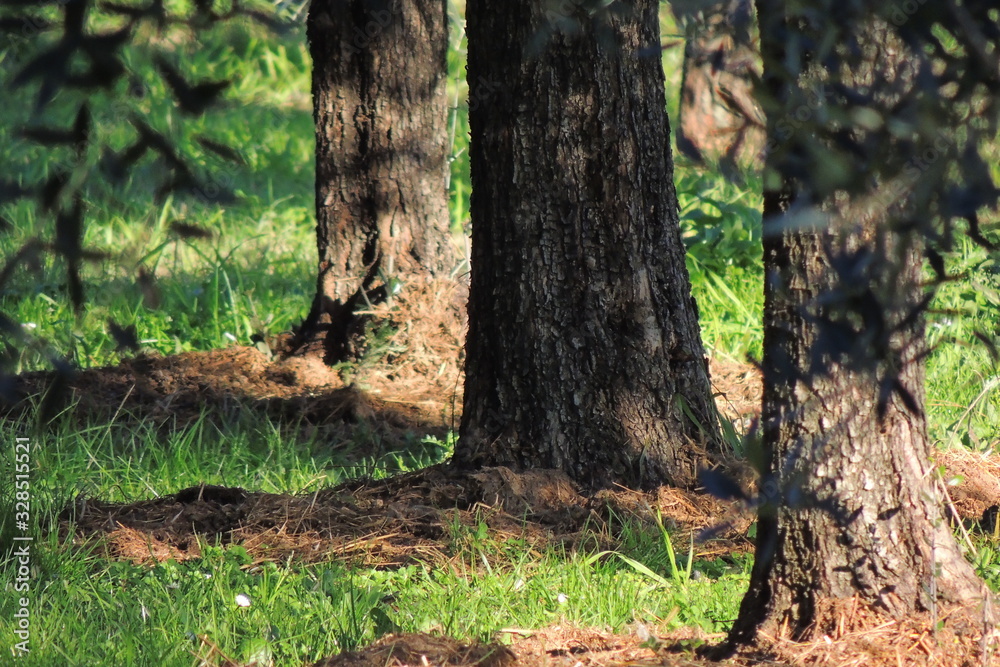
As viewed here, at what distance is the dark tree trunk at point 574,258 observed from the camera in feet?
10.9

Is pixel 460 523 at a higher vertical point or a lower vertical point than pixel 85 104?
lower

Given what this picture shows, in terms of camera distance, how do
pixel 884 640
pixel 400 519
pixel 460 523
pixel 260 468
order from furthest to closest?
pixel 260 468 < pixel 400 519 < pixel 460 523 < pixel 884 640

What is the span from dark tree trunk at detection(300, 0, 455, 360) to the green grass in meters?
0.68

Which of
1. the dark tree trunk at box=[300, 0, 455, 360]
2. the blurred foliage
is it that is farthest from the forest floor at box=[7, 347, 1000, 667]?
the dark tree trunk at box=[300, 0, 455, 360]

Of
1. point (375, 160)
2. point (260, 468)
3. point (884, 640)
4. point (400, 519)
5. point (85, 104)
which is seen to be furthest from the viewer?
point (375, 160)

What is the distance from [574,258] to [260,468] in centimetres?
161

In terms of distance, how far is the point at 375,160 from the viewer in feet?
17.0

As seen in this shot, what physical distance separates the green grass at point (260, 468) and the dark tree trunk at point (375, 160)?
2.22 ft

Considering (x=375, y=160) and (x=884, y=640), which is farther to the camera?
(x=375, y=160)

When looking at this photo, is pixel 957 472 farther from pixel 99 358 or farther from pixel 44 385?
pixel 99 358

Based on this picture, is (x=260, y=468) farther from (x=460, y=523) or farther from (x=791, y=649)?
(x=791, y=649)

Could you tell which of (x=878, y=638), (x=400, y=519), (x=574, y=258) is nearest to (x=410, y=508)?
(x=400, y=519)

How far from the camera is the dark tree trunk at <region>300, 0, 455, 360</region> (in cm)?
512

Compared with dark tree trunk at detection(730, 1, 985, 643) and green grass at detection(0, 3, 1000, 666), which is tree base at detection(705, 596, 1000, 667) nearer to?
dark tree trunk at detection(730, 1, 985, 643)
